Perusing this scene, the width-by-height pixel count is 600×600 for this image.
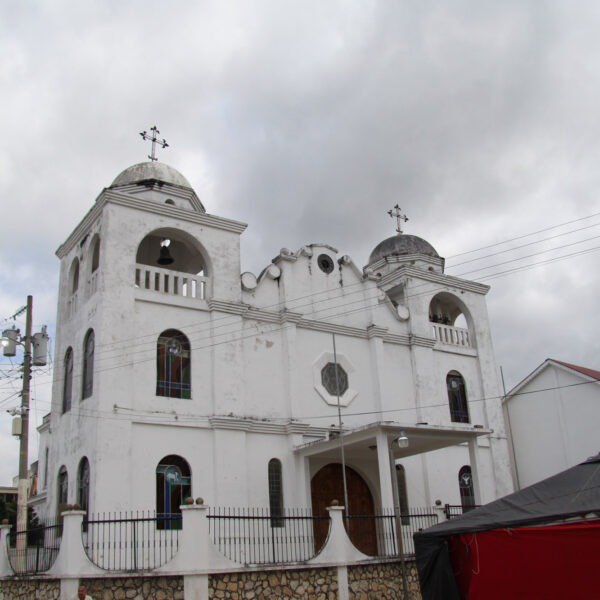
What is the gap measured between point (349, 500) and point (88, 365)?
8.41 meters

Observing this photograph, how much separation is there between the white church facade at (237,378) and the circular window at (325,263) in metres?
0.08

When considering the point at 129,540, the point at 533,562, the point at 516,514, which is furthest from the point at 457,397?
the point at 533,562

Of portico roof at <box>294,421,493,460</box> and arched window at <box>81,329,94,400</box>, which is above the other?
arched window at <box>81,329,94,400</box>

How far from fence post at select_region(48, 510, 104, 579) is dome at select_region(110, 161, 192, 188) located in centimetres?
1079

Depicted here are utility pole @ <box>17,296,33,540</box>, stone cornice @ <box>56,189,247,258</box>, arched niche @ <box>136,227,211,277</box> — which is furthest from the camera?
arched niche @ <box>136,227,211,277</box>

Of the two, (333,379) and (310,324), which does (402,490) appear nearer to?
(333,379)

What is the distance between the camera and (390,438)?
17.5m

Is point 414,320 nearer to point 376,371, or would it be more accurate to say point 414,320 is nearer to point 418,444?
point 376,371

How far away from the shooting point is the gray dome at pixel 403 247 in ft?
88.1

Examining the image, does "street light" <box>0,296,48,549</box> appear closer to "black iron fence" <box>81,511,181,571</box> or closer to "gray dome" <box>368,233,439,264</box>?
"black iron fence" <box>81,511,181,571</box>

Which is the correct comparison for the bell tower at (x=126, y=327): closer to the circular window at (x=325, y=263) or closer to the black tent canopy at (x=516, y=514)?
the circular window at (x=325, y=263)

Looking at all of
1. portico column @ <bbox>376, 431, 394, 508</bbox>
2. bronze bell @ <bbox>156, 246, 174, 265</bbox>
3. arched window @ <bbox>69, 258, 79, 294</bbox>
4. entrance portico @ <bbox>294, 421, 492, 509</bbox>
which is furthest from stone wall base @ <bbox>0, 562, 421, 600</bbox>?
bronze bell @ <bbox>156, 246, 174, 265</bbox>

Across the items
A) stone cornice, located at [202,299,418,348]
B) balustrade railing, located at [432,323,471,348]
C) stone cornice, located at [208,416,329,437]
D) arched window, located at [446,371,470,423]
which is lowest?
stone cornice, located at [208,416,329,437]

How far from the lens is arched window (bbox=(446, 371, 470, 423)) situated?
2362 cm
